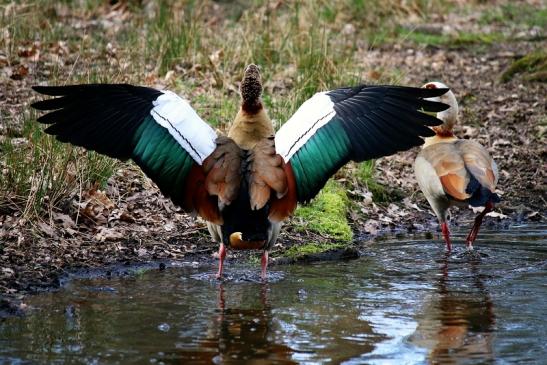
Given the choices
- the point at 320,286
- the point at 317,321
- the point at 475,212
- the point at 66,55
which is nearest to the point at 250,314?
the point at 317,321

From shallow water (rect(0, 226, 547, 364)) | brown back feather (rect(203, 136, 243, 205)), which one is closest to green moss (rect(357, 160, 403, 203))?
shallow water (rect(0, 226, 547, 364))

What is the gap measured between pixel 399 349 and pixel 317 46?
21.1ft

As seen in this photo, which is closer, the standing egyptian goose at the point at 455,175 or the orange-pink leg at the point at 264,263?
the orange-pink leg at the point at 264,263

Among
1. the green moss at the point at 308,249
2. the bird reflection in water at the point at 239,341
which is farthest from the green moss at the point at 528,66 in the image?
the bird reflection in water at the point at 239,341

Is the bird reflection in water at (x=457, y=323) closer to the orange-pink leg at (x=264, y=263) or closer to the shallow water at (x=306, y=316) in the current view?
the shallow water at (x=306, y=316)

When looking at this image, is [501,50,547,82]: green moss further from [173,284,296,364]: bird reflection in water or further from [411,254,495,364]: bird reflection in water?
[173,284,296,364]: bird reflection in water

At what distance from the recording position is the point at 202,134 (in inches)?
241

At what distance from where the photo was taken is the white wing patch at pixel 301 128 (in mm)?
6098

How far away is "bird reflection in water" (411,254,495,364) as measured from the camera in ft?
16.0

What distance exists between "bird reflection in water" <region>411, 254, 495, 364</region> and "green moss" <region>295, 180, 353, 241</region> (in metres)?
1.43

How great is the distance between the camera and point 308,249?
7.35 meters

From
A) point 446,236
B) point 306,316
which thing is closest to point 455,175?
point 446,236

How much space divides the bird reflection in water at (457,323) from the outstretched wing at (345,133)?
1055 mm

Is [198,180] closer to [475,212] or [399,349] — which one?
[399,349]
